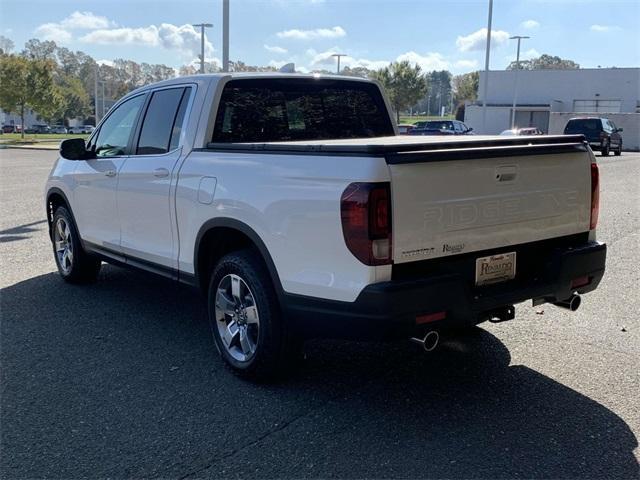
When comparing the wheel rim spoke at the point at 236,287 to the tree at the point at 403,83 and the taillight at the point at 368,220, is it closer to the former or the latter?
the taillight at the point at 368,220

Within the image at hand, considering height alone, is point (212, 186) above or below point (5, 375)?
above

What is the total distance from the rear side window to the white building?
171 feet

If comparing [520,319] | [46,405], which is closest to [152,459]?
[46,405]

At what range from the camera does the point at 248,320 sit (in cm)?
418

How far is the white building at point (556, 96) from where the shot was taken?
56625mm

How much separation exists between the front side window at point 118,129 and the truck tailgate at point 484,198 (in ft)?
10.1

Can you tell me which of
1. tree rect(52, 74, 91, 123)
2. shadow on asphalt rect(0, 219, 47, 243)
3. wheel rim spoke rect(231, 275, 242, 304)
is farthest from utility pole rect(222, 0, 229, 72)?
tree rect(52, 74, 91, 123)

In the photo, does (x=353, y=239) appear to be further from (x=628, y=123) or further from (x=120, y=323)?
(x=628, y=123)

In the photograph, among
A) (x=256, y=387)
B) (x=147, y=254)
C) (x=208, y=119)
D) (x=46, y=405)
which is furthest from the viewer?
(x=147, y=254)

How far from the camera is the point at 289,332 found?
389 centimetres

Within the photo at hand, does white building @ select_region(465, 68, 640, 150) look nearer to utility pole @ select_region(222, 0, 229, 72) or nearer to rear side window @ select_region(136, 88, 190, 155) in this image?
utility pole @ select_region(222, 0, 229, 72)

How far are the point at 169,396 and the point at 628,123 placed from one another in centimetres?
5155

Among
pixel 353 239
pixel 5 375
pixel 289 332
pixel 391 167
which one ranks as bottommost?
pixel 5 375

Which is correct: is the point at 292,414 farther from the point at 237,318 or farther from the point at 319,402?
the point at 237,318
